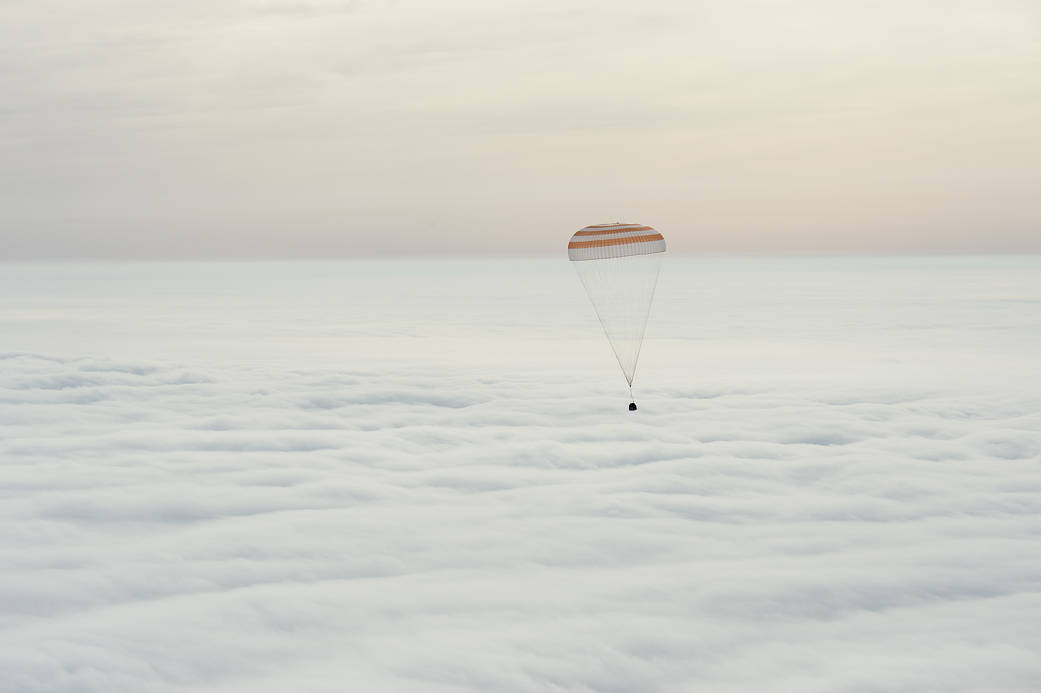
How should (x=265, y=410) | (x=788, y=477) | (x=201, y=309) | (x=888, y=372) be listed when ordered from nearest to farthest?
(x=788, y=477), (x=265, y=410), (x=888, y=372), (x=201, y=309)

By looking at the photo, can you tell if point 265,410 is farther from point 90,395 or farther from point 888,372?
point 888,372

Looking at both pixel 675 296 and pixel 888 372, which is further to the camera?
pixel 675 296

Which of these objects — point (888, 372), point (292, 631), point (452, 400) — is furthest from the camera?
point (888, 372)

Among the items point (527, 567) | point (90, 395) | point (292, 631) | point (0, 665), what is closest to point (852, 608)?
point (527, 567)

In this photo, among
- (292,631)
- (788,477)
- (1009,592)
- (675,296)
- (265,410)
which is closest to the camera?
(292,631)

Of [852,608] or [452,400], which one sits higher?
[452,400]

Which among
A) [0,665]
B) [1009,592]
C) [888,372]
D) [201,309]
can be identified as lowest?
[0,665]

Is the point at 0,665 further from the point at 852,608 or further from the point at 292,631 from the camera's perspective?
the point at 852,608

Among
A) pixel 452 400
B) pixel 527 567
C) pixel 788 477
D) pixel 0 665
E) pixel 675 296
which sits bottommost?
pixel 0 665

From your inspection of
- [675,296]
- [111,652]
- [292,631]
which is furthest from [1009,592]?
[675,296]
